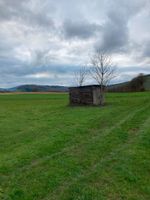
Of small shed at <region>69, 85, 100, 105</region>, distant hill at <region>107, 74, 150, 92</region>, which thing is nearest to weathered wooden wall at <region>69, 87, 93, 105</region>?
small shed at <region>69, 85, 100, 105</region>

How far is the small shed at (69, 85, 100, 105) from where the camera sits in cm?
2784

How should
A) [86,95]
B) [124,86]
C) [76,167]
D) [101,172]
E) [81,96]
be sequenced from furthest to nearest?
[124,86] → [81,96] → [86,95] → [76,167] → [101,172]

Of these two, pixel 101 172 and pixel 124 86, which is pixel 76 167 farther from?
pixel 124 86

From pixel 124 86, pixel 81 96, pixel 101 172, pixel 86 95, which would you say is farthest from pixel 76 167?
pixel 124 86

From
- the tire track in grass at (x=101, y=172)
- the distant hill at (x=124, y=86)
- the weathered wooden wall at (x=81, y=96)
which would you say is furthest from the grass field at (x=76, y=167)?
the distant hill at (x=124, y=86)

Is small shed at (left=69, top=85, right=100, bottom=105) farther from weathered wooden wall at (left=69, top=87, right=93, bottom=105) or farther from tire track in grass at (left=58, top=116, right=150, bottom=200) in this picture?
tire track in grass at (left=58, top=116, right=150, bottom=200)

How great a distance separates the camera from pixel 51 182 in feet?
17.8

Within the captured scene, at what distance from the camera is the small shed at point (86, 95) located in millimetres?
27844

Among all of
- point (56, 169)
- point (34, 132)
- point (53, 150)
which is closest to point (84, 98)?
point (34, 132)

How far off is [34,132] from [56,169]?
5.79 metres

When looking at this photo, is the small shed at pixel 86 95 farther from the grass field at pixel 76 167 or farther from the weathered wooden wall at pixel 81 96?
the grass field at pixel 76 167

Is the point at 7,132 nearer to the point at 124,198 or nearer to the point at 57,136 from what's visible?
the point at 57,136

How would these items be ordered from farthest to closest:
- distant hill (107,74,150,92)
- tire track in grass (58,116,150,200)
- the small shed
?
distant hill (107,74,150,92)
the small shed
tire track in grass (58,116,150,200)

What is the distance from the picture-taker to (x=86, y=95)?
93.2ft
